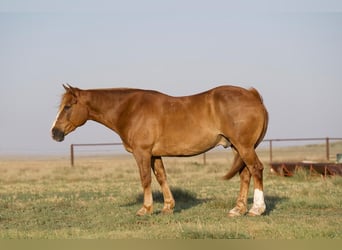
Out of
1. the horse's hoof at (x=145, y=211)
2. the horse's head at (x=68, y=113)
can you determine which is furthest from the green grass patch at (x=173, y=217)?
the horse's head at (x=68, y=113)

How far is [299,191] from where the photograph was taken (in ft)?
41.2

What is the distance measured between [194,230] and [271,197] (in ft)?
17.7

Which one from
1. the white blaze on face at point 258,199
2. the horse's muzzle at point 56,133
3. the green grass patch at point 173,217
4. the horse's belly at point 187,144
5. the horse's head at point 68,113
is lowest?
the green grass patch at point 173,217

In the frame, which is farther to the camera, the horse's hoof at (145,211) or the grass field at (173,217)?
the horse's hoof at (145,211)

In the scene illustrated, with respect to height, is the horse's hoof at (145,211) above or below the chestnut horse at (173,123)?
below

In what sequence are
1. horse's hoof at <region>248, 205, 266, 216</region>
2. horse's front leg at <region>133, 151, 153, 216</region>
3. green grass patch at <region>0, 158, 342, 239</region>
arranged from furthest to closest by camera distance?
horse's front leg at <region>133, 151, 153, 216</region> < horse's hoof at <region>248, 205, 266, 216</region> < green grass patch at <region>0, 158, 342, 239</region>

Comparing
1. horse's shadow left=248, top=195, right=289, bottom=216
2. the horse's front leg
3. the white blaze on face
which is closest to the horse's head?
the horse's front leg

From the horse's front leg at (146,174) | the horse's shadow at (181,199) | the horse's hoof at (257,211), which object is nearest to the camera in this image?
the horse's hoof at (257,211)

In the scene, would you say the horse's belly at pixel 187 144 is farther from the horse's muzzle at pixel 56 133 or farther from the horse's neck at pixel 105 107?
the horse's muzzle at pixel 56 133

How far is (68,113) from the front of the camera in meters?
9.54

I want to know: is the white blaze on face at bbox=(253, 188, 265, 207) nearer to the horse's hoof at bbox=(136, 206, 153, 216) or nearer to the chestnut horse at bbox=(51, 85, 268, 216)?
the chestnut horse at bbox=(51, 85, 268, 216)

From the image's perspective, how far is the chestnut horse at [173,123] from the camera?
8.74 m

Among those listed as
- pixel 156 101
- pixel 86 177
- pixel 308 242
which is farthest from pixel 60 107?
pixel 86 177

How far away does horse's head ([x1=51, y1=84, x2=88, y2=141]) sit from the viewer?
9.50m
